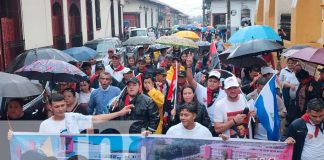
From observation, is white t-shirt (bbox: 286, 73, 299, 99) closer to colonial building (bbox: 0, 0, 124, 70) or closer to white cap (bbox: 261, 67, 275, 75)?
white cap (bbox: 261, 67, 275, 75)

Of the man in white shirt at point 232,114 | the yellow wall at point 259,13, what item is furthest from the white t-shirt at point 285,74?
the yellow wall at point 259,13

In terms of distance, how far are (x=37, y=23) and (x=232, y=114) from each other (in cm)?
1316

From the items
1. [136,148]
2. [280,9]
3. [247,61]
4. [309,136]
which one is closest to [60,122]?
[136,148]

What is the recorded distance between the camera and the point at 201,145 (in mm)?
4719

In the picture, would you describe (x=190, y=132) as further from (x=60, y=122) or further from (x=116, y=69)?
(x=116, y=69)

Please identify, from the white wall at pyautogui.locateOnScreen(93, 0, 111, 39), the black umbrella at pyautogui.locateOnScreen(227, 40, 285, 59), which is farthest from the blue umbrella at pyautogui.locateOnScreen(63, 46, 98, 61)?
the white wall at pyautogui.locateOnScreen(93, 0, 111, 39)

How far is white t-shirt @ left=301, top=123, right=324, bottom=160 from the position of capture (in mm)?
4754

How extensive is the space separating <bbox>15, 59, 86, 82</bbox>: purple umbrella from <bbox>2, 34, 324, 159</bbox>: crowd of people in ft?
0.58

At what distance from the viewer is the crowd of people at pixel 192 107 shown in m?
4.79

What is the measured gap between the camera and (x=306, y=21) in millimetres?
12711

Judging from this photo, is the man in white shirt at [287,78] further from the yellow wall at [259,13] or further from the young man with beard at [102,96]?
the yellow wall at [259,13]

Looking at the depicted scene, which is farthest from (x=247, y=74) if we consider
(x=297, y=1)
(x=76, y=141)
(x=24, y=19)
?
(x=24, y=19)

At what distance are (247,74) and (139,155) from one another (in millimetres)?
4104

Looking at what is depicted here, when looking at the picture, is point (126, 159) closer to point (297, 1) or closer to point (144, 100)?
point (144, 100)
